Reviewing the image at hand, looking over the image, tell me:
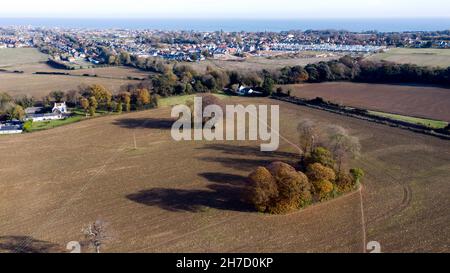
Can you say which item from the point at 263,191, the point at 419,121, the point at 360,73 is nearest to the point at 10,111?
the point at 263,191

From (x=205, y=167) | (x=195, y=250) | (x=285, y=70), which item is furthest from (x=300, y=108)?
(x=195, y=250)

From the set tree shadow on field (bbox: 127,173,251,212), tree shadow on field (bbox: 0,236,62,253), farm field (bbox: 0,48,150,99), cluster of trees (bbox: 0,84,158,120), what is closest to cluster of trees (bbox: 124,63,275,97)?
cluster of trees (bbox: 0,84,158,120)

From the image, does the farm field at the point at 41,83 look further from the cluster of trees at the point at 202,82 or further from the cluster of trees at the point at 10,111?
the cluster of trees at the point at 10,111

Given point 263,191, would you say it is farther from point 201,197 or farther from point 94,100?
point 94,100

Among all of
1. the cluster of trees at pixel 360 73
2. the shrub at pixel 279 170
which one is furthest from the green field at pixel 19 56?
the shrub at pixel 279 170

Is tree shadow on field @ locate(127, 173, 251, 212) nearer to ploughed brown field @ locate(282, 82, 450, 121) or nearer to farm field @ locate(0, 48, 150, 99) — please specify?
ploughed brown field @ locate(282, 82, 450, 121)

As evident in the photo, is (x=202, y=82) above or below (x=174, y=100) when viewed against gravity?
above
